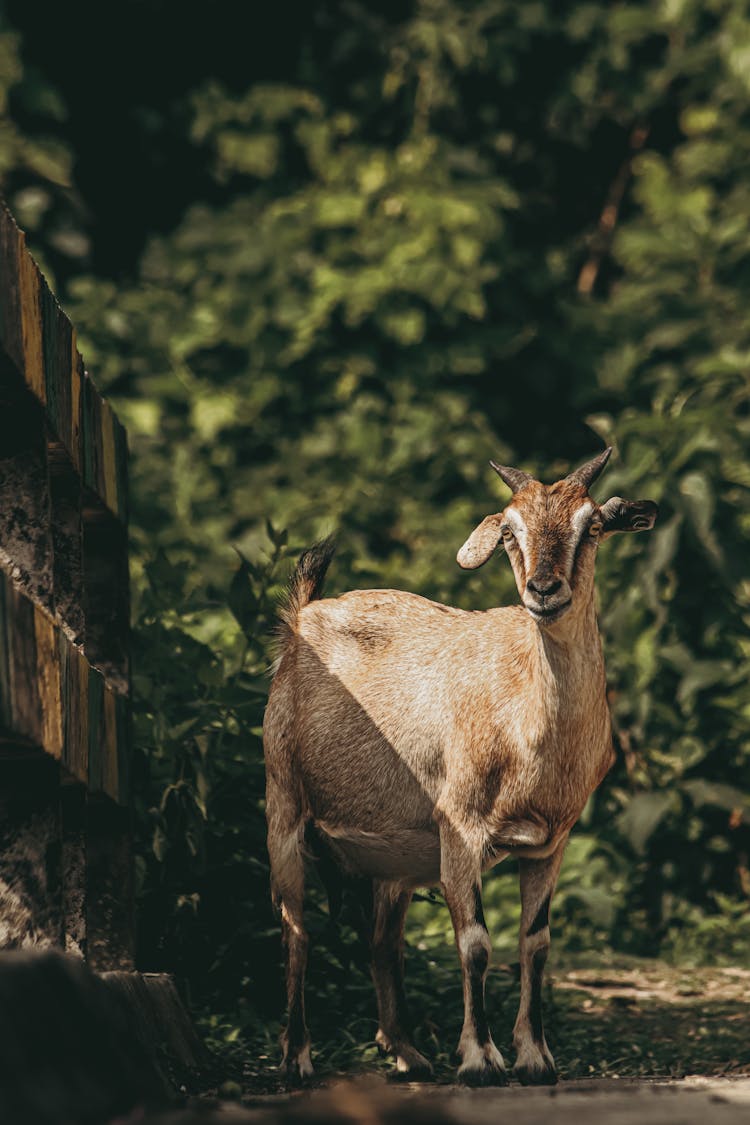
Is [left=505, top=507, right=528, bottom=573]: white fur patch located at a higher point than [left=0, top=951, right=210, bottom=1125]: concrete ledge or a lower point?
higher

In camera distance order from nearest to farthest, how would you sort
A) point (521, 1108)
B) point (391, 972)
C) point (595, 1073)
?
point (521, 1108), point (595, 1073), point (391, 972)

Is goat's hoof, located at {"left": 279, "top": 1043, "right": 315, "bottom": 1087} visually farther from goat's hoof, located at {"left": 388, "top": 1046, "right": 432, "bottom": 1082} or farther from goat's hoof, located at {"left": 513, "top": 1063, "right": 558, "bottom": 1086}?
goat's hoof, located at {"left": 513, "top": 1063, "right": 558, "bottom": 1086}

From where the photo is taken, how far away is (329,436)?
12.9m

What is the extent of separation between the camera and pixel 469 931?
545 centimetres

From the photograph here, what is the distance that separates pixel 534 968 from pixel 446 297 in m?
7.72

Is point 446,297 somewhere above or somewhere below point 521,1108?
above

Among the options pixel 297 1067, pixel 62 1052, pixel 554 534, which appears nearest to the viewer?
pixel 62 1052

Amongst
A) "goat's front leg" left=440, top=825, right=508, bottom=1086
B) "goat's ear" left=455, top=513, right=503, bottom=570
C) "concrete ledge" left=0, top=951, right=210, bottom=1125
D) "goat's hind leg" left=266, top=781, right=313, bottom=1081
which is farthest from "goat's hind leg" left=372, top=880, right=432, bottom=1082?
"concrete ledge" left=0, top=951, right=210, bottom=1125

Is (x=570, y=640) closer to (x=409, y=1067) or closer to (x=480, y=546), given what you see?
(x=480, y=546)

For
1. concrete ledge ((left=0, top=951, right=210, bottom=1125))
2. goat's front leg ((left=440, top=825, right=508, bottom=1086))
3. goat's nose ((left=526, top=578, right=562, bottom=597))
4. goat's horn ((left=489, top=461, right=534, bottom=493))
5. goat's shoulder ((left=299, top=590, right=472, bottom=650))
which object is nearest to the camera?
concrete ledge ((left=0, top=951, right=210, bottom=1125))

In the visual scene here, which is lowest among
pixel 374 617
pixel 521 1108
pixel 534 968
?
pixel 521 1108

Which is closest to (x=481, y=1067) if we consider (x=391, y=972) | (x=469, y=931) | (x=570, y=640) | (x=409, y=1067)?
(x=469, y=931)

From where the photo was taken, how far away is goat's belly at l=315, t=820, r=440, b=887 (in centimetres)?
584

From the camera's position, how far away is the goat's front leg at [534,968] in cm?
543
